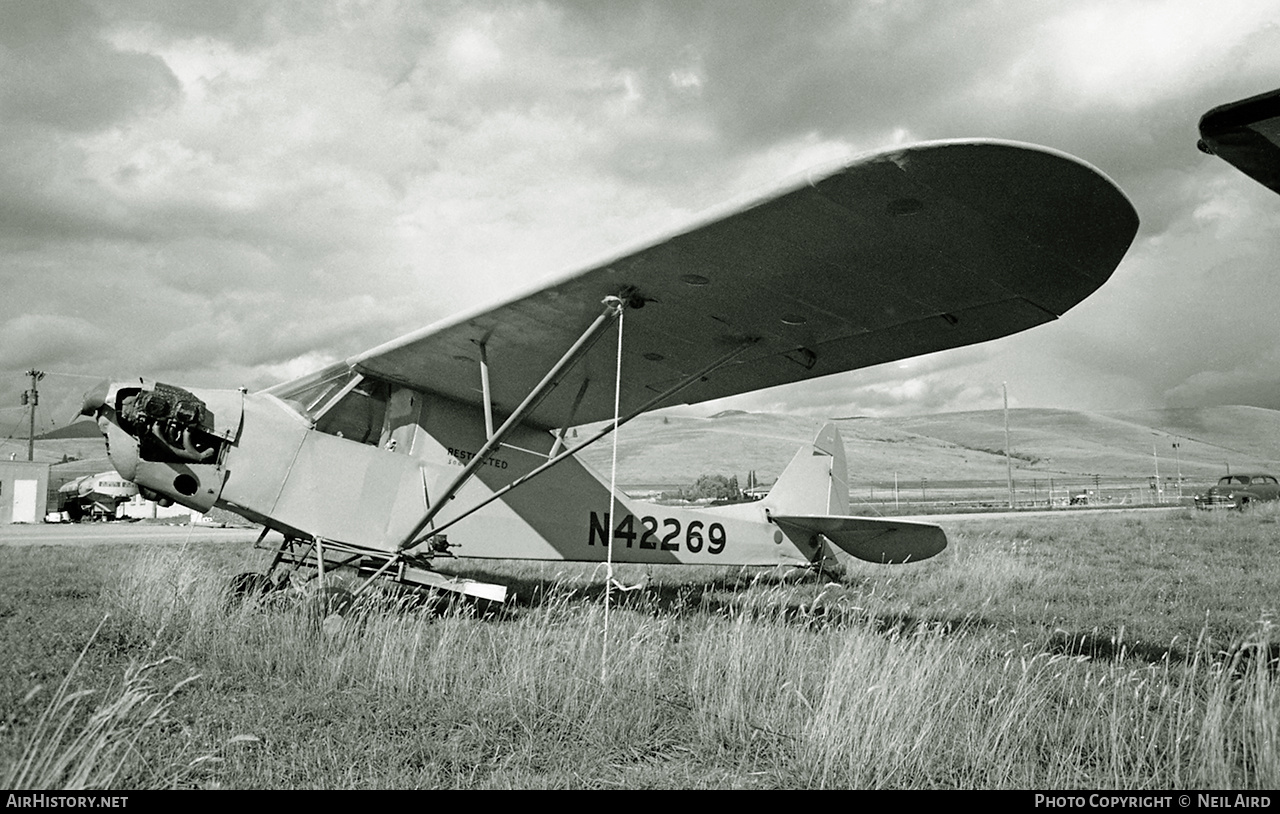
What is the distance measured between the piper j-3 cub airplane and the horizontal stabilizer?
27 mm

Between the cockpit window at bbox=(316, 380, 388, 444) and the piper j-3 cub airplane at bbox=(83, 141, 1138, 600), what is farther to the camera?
the cockpit window at bbox=(316, 380, 388, 444)

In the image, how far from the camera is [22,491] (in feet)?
99.8

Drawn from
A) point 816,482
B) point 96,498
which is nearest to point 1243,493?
point 816,482

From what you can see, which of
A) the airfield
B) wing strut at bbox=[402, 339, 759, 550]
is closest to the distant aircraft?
the airfield

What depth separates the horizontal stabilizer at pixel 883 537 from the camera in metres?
8.62

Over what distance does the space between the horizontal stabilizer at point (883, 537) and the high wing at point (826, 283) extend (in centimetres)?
283

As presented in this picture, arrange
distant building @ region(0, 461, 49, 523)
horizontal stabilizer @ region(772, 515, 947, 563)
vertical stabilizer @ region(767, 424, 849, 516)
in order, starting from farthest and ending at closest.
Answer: distant building @ region(0, 461, 49, 523) < vertical stabilizer @ region(767, 424, 849, 516) < horizontal stabilizer @ region(772, 515, 947, 563)

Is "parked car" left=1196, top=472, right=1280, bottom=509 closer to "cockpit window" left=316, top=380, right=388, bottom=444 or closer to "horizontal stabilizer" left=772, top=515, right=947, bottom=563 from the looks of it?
"horizontal stabilizer" left=772, top=515, right=947, bottom=563

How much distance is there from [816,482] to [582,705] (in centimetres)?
780

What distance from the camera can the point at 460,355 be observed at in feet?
22.6

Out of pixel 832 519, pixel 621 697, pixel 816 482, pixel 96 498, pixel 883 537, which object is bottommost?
pixel 96 498

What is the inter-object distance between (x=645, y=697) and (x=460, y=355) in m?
3.91

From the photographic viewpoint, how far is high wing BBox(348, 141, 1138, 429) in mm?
3646

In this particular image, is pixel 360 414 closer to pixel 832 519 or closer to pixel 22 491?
pixel 832 519
